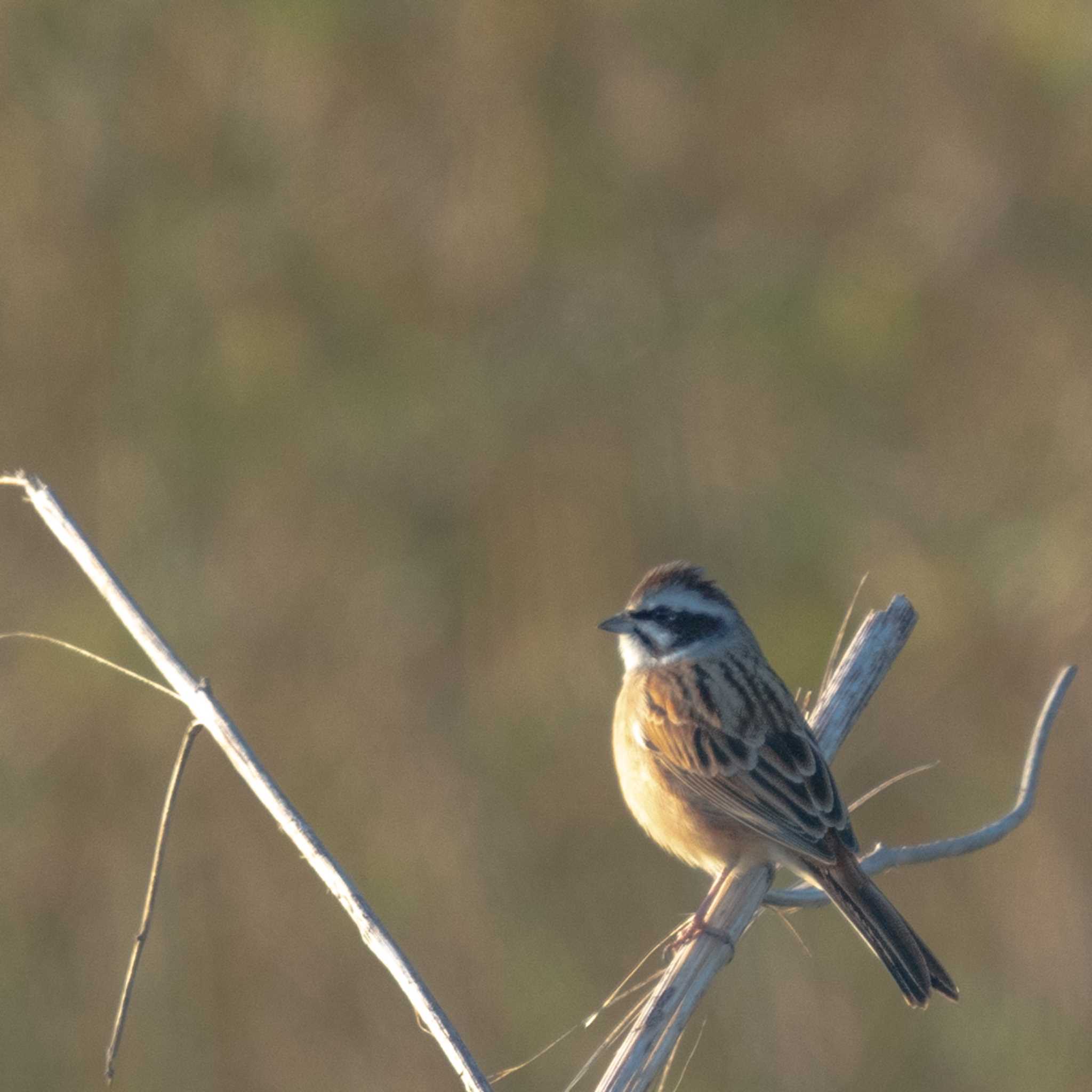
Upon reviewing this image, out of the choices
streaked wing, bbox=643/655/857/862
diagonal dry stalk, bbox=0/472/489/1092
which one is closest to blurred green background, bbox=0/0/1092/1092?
streaked wing, bbox=643/655/857/862

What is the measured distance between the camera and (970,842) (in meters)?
3.74

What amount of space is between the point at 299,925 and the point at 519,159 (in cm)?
362

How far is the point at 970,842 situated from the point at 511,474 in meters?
4.51

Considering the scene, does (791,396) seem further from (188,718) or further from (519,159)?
(188,718)

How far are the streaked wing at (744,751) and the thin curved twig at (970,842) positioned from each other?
475 mm

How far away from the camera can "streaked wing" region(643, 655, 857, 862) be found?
480 centimetres

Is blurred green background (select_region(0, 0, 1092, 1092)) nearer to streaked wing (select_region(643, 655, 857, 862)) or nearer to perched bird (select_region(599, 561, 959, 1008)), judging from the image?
perched bird (select_region(599, 561, 959, 1008))

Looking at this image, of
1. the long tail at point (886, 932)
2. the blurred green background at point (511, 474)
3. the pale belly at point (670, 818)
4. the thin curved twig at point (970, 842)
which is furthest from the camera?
the blurred green background at point (511, 474)

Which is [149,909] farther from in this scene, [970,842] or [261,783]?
[970,842]

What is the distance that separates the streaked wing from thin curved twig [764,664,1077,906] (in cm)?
48

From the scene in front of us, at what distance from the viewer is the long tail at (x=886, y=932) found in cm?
442

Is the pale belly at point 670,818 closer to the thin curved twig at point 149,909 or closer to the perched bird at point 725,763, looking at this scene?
the perched bird at point 725,763

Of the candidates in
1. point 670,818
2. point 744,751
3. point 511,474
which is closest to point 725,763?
point 744,751

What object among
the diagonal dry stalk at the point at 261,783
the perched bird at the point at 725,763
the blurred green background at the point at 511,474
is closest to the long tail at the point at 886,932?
the perched bird at the point at 725,763
